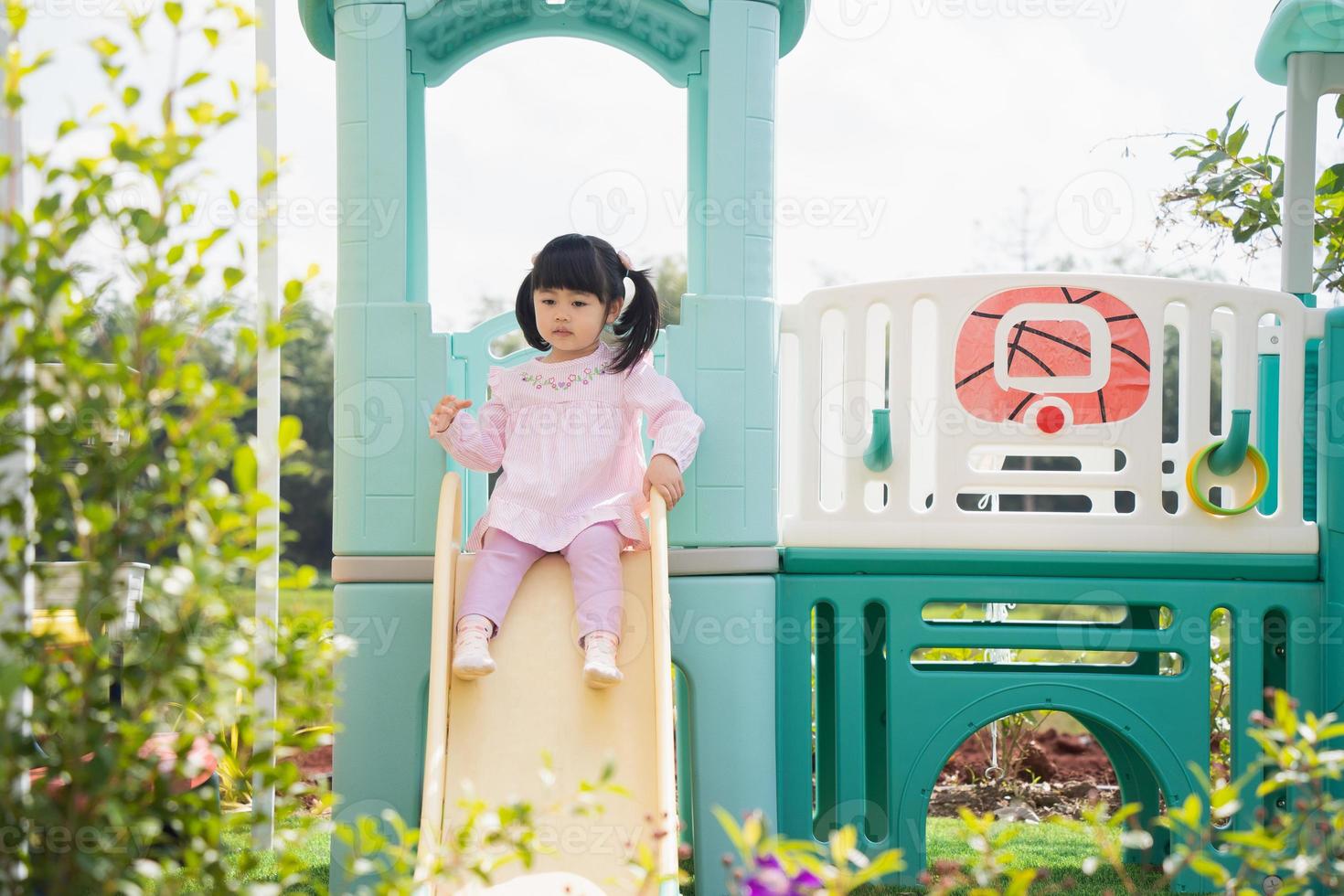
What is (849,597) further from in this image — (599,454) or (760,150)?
(760,150)

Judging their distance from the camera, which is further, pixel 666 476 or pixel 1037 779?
pixel 1037 779

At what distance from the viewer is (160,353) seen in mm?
1562

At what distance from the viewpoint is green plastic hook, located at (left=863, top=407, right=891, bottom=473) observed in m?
3.63

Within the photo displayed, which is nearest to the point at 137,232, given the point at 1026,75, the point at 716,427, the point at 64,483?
the point at 64,483

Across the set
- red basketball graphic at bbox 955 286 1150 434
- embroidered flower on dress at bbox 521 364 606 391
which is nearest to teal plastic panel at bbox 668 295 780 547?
embroidered flower on dress at bbox 521 364 606 391

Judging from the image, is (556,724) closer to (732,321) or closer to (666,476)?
(666,476)

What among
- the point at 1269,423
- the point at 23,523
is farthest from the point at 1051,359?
the point at 23,523

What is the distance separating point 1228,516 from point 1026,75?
1247cm

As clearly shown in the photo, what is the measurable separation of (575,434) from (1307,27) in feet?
9.48

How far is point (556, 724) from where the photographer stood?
9.99 ft

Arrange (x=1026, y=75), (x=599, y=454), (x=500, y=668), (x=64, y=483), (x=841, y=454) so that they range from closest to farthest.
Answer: (x=64, y=483), (x=500, y=668), (x=599, y=454), (x=841, y=454), (x=1026, y=75)

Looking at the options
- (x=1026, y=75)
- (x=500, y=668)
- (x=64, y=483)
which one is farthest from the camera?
(x=1026, y=75)

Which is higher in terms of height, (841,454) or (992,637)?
(841,454)
